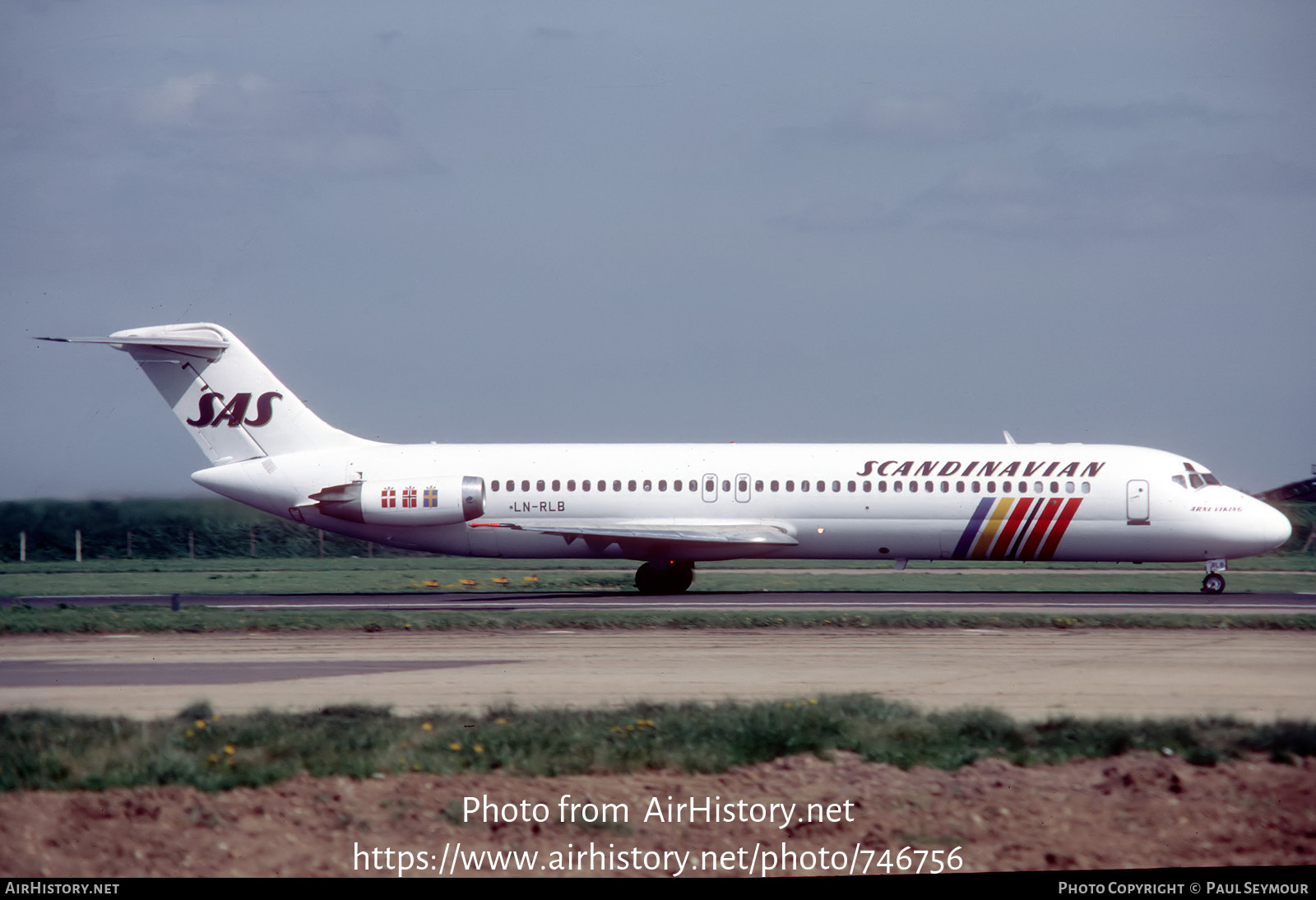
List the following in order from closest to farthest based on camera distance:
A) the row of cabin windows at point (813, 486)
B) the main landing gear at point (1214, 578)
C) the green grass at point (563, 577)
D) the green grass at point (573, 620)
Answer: the green grass at point (573, 620) < the main landing gear at point (1214, 578) < the row of cabin windows at point (813, 486) < the green grass at point (563, 577)

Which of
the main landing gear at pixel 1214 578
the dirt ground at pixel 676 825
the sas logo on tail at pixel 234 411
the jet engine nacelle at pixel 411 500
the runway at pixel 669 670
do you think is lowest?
the dirt ground at pixel 676 825

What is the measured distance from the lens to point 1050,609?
2917cm

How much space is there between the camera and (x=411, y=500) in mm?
35438

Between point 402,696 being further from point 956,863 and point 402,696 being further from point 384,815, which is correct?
point 956,863

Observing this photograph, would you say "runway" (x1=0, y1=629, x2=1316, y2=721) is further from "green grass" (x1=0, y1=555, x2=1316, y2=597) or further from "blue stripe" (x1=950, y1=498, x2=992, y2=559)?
"green grass" (x1=0, y1=555, x2=1316, y2=597)

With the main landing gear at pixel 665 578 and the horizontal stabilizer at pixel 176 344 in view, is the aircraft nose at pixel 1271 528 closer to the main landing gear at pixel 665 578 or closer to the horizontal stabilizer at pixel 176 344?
the main landing gear at pixel 665 578

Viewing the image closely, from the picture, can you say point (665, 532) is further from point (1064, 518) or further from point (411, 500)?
point (1064, 518)

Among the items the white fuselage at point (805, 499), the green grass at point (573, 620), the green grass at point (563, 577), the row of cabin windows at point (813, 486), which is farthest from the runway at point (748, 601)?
the row of cabin windows at point (813, 486)

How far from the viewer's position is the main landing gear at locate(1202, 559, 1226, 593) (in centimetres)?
3444

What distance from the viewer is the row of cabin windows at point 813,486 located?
114 ft

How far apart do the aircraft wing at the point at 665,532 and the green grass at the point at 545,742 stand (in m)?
19.7

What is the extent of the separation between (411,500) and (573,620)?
1023 centimetres

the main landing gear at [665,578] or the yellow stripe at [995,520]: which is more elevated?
the yellow stripe at [995,520]

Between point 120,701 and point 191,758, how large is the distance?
174 inches
